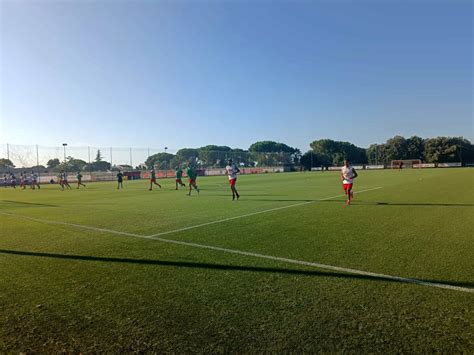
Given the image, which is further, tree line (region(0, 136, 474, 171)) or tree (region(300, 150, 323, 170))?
tree (region(300, 150, 323, 170))

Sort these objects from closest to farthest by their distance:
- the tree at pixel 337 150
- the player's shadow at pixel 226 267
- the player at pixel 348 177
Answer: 1. the player's shadow at pixel 226 267
2. the player at pixel 348 177
3. the tree at pixel 337 150

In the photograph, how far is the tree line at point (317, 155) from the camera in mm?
54325

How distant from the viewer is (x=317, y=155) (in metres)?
116

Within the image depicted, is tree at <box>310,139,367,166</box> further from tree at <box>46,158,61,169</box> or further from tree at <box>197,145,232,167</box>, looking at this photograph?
tree at <box>46,158,61,169</box>

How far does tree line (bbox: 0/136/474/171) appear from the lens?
54.3 meters

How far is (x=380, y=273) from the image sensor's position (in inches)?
192

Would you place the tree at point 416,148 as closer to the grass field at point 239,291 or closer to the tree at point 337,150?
the tree at point 337,150

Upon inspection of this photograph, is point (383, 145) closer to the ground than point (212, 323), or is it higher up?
higher up

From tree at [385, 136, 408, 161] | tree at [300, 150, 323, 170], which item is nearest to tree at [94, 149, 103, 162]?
tree at [300, 150, 323, 170]

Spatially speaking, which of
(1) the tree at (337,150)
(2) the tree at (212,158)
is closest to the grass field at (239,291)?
(2) the tree at (212,158)

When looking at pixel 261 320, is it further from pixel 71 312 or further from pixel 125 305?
pixel 71 312

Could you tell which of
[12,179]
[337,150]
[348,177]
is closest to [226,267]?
[348,177]

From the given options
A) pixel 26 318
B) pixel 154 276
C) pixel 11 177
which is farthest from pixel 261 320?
pixel 11 177

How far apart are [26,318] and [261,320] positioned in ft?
8.76
